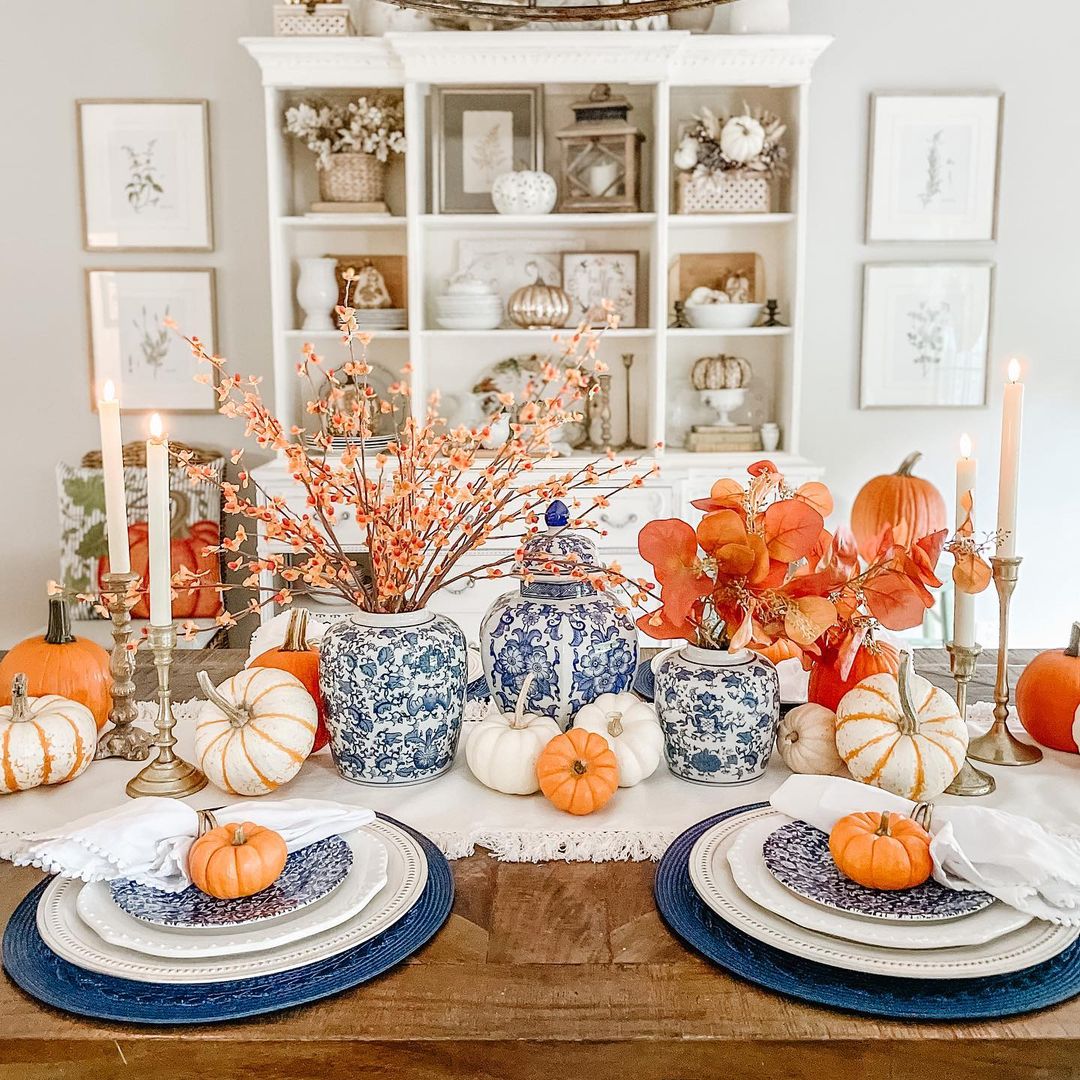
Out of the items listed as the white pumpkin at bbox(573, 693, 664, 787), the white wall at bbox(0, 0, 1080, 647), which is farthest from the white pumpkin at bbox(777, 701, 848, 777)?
the white wall at bbox(0, 0, 1080, 647)

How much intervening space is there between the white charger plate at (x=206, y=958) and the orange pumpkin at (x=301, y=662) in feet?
1.28

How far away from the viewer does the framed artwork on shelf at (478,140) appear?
11.1 feet

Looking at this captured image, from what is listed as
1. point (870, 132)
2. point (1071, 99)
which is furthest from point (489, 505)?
point (1071, 99)

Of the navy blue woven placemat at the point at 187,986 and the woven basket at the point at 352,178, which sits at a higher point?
the woven basket at the point at 352,178

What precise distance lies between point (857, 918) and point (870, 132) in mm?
3050

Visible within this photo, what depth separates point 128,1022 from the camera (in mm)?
867

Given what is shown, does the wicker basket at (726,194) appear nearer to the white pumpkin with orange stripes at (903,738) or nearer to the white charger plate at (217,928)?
the white pumpkin with orange stripes at (903,738)

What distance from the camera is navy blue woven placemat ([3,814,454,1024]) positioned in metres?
0.88

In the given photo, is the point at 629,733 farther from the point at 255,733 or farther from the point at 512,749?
the point at 255,733

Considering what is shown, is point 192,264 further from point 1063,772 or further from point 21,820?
point 1063,772

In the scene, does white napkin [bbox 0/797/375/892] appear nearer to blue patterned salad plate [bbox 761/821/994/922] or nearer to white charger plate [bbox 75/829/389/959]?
white charger plate [bbox 75/829/389/959]

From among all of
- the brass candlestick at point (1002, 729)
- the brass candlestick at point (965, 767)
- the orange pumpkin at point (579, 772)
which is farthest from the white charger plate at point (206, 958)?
the brass candlestick at point (1002, 729)

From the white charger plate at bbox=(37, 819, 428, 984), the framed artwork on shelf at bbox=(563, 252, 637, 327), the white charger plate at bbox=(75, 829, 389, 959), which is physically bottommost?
the white charger plate at bbox=(37, 819, 428, 984)

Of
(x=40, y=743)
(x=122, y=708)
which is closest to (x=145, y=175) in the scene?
(x=122, y=708)
